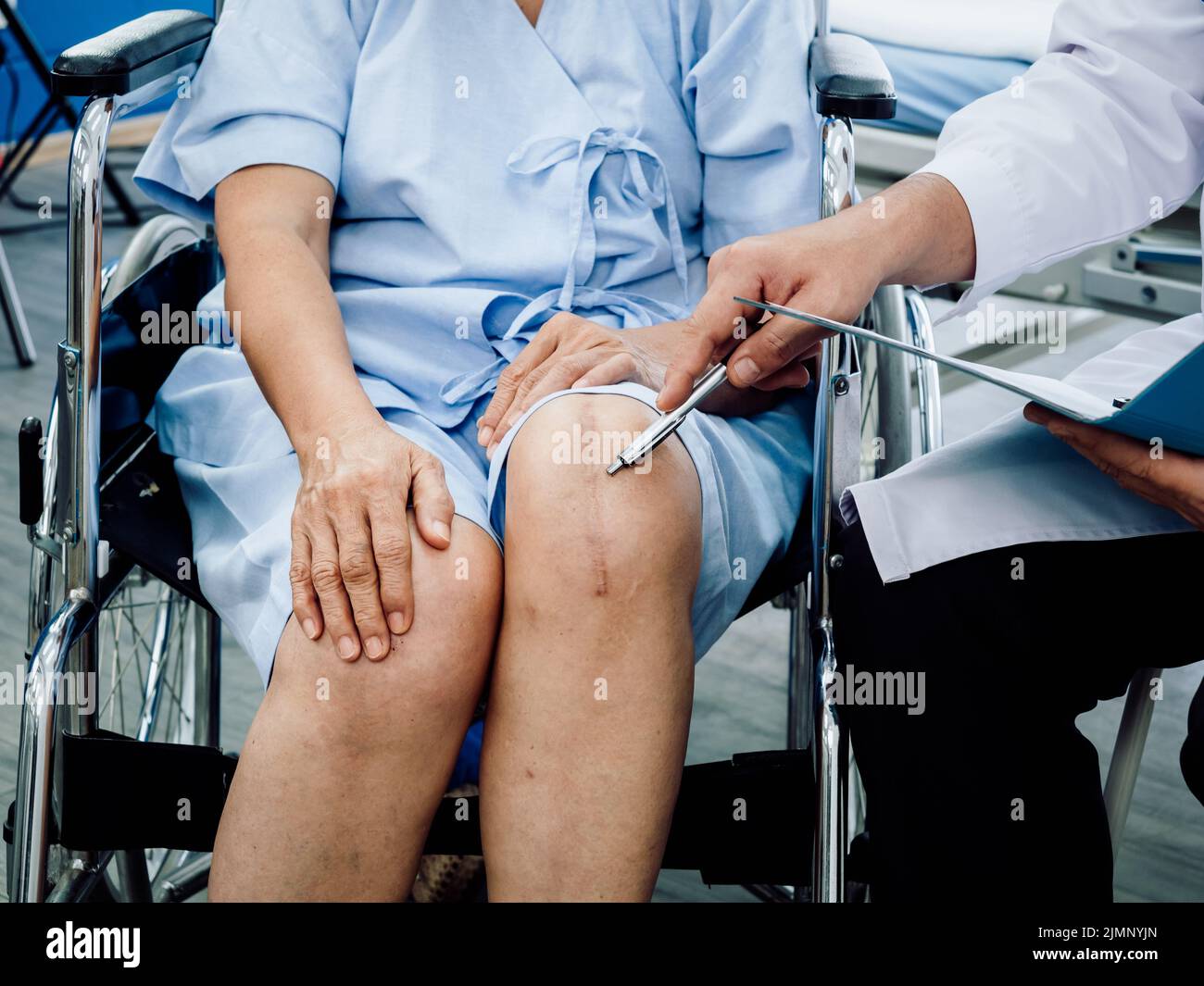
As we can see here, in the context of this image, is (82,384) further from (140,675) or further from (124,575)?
(140,675)

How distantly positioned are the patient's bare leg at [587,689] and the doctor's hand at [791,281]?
11 cm

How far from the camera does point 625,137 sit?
4.17ft

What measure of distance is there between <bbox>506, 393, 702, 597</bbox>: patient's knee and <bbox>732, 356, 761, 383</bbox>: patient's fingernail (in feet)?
0.24

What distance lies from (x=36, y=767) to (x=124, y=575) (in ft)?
0.78

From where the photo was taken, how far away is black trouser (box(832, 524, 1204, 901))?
98 cm

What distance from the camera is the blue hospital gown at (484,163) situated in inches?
47.8

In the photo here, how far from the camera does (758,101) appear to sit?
1.25 meters

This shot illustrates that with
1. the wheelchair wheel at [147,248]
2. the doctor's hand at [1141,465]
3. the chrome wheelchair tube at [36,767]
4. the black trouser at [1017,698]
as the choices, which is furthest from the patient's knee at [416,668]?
the wheelchair wheel at [147,248]

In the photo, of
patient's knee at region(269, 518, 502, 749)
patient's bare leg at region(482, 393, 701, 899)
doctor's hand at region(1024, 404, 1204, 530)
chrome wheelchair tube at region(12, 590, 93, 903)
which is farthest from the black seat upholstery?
doctor's hand at region(1024, 404, 1204, 530)

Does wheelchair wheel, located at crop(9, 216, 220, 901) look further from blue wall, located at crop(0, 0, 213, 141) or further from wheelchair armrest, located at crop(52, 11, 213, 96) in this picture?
blue wall, located at crop(0, 0, 213, 141)

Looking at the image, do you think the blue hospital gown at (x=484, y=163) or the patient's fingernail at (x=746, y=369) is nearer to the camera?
the patient's fingernail at (x=746, y=369)

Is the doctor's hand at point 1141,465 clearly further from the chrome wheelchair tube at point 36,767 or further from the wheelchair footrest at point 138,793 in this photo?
the chrome wheelchair tube at point 36,767

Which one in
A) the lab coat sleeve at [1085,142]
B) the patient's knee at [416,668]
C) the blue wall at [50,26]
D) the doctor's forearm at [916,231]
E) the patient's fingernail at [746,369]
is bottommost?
the patient's knee at [416,668]
